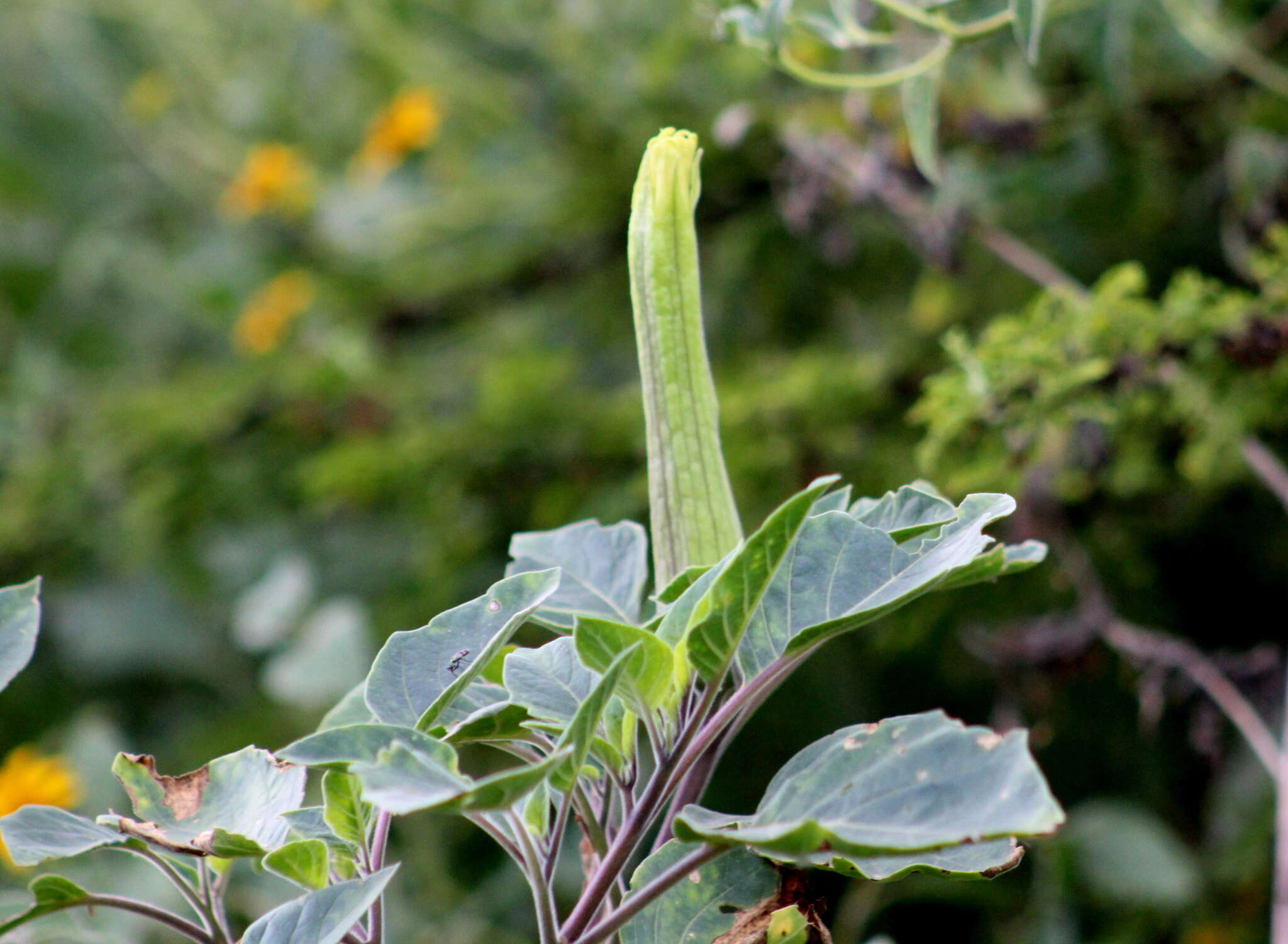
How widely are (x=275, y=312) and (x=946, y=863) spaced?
2.80ft

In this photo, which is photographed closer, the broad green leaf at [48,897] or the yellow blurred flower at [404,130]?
the broad green leaf at [48,897]

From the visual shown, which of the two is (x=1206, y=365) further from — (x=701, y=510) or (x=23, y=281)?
(x=23, y=281)

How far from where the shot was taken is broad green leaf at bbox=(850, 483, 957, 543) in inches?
8.5

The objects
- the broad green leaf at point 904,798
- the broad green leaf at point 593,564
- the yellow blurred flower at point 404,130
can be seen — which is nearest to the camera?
the broad green leaf at point 904,798

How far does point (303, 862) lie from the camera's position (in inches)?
8.4

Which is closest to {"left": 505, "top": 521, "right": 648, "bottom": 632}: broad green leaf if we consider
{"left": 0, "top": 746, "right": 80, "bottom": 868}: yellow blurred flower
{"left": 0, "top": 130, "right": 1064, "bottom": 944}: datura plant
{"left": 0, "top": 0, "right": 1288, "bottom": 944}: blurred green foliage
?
{"left": 0, "top": 130, "right": 1064, "bottom": 944}: datura plant

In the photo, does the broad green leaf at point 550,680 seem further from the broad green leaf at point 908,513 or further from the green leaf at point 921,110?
the green leaf at point 921,110

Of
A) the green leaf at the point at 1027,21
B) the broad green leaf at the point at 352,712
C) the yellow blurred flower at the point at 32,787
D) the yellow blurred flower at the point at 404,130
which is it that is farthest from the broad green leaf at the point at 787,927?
the yellow blurred flower at the point at 404,130

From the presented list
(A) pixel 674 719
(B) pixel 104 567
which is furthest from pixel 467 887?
(A) pixel 674 719

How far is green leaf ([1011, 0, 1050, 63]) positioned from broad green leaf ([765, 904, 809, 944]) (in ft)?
0.71

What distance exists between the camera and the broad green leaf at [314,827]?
237mm

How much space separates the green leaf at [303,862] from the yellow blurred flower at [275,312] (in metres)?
0.78

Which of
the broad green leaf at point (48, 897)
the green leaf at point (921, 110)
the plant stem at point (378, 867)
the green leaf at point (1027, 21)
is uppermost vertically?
the green leaf at point (1027, 21)

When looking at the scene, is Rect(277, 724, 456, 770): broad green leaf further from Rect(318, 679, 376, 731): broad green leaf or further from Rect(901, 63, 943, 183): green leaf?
Rect(901, 63, 943, 183): green leaf
